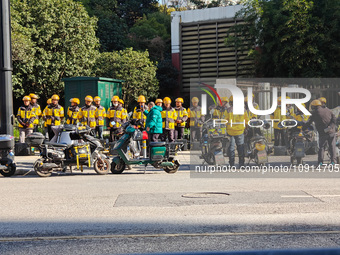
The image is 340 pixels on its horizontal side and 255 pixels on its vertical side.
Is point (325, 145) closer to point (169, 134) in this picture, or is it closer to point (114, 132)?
point (169, 134)

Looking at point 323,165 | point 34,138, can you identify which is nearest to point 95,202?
point 34,138

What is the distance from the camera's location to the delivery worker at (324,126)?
14.1 m

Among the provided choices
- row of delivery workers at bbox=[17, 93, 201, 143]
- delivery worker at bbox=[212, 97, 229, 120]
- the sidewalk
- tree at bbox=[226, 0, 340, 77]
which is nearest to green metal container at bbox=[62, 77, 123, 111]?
row of delivery workers at bbox=[17, 93, 201, 143]

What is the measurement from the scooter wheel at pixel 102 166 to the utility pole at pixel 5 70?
9.13 ft

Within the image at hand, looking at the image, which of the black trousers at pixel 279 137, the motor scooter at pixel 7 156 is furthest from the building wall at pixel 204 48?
the motor scooter at pixel 7 156

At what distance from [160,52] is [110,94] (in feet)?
72.1

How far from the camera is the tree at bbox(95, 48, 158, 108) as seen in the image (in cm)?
3506

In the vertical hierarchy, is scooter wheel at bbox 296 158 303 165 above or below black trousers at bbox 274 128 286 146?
below

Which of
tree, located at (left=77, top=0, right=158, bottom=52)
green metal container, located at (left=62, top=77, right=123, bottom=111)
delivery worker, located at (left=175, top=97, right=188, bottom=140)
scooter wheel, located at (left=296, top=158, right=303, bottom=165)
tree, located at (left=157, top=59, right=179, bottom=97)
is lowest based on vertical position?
scooter wheel, located at (left=296, top=158, right=303, bottom=165)

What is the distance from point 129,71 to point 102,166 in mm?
22185

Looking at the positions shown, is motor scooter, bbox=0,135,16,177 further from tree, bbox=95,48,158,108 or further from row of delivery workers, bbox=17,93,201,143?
tree, bbox=95,48,158,108

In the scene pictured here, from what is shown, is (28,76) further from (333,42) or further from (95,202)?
(95,202)

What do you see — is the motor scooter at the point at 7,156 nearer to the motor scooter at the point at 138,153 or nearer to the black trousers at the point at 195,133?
the motor scooter at the point at 138,153

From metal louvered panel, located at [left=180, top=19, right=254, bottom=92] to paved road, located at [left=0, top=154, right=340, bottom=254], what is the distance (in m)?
28.8
